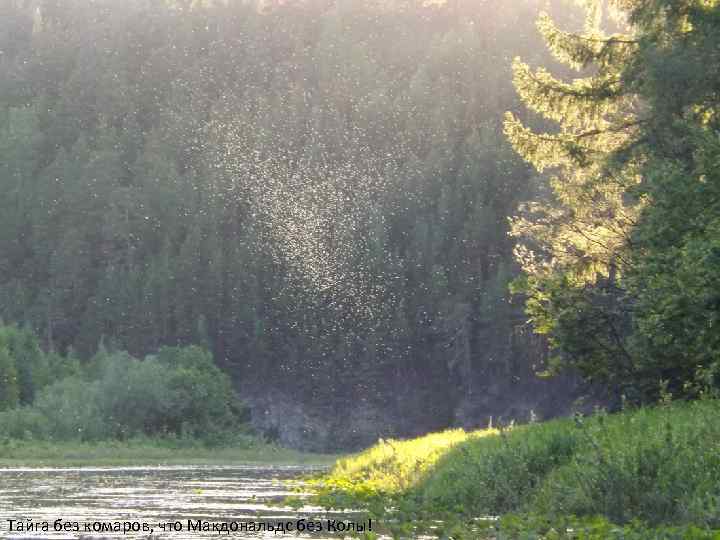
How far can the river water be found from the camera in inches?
707

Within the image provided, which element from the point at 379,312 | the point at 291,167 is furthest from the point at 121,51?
the point at 379,312

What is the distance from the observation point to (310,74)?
13875 centimetres

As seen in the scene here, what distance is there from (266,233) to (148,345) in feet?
43.0

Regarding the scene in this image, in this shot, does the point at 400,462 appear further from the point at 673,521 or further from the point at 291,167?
the point at 291,167

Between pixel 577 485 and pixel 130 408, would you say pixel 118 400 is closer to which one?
pixel 130 408

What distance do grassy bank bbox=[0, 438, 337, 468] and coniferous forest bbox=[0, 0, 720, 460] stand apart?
8.46ft

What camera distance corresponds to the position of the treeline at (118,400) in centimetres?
6944

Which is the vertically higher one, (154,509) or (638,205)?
(638,205)

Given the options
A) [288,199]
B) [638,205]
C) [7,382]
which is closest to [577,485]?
[638,205]

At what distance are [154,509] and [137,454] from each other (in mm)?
41641

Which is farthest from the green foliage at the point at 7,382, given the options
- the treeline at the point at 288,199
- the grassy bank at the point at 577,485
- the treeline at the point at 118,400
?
the grassy bank at the point at 577,485

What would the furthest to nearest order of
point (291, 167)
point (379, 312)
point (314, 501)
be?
1. point (291, 167)
2. point (379, 312)
3. point (314, 501)

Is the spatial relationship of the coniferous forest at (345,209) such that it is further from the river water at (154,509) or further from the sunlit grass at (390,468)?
the river water at (154,509)

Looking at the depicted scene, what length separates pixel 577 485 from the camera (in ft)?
60.7
